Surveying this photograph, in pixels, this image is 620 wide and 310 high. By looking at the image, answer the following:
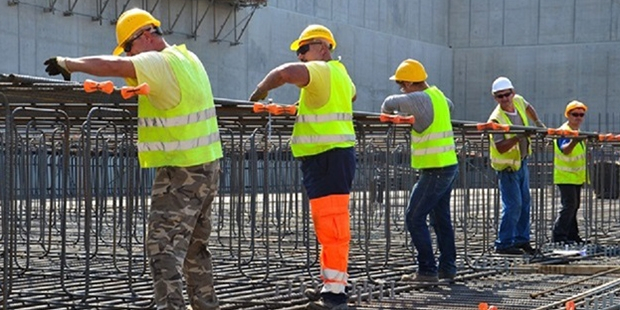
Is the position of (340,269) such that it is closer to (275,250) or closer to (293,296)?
(293,296)

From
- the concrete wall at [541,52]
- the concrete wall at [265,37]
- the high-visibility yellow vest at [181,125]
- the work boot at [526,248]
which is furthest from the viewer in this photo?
the concrete wall at [541,52]

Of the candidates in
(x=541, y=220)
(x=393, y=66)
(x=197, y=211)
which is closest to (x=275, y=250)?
(x=541, y=220)

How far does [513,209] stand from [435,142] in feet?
9.13

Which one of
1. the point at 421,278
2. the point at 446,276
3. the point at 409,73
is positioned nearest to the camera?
the point at 421,278

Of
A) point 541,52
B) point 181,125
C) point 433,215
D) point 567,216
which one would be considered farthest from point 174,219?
point 541,52

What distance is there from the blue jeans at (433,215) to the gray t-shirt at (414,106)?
1.44 feet

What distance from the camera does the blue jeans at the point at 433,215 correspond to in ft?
31.7

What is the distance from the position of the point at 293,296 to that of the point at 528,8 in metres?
36.0

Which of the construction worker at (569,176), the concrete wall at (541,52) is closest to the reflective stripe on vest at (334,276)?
the construction worker at (569,176)

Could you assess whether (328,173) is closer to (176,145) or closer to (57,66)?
(176,145)

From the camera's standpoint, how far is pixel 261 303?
8.06 m

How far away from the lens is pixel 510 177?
1237 cm

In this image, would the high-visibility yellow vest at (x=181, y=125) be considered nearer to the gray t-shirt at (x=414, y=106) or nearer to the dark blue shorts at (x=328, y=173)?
the dark blue shorts at (x=328, y=173)

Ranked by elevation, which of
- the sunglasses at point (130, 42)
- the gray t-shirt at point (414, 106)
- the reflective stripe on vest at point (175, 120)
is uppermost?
the sunglasses at point (130, 42)
